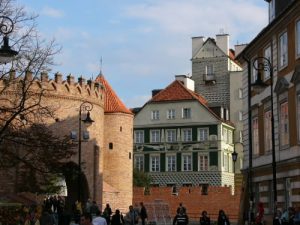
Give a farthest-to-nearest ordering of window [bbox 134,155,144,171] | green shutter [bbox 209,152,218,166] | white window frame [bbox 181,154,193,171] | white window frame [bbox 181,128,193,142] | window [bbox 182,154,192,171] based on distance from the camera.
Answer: window [bbox 134,155,144,171], white window frame [bbox 181,128,193,142], window [bbox 182,154,192,171], white window frame [bbox 181,154,193,171], green shutter [bbox 209,152,218,166]

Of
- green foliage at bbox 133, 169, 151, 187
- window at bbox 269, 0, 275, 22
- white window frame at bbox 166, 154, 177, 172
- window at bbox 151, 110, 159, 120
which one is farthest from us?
window at bbox 151, 110, 159, 120

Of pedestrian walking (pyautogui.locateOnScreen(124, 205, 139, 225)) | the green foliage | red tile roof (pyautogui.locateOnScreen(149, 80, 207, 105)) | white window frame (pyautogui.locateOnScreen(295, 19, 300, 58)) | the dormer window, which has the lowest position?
pedestrian walking (pyautogui.locateOnScreen(124, 205, 139, 225))

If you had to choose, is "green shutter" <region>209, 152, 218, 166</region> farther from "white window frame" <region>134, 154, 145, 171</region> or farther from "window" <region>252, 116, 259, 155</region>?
"window" <region>252, 116, 259, 155</region>

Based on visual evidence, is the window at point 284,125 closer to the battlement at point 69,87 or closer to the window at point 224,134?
the battlement at point 69,87

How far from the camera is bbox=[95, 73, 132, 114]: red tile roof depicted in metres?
56.2

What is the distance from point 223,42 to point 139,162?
58.1ft

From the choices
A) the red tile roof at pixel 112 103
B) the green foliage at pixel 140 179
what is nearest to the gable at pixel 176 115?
the green foliage at pixel 140 179

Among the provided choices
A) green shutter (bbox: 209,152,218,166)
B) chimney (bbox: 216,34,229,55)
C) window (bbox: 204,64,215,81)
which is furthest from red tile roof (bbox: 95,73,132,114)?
chimney (bbox: 216,34,229,55)

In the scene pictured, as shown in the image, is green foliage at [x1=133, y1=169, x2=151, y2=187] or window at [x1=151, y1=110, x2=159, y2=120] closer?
green foliage at [x1=133, y1=169, x2=151, y2=187]

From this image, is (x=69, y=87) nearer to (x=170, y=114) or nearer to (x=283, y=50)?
(x=283, y=50)

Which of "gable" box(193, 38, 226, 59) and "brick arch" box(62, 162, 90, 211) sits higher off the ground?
"gable" box(193, 38, 226, 59)

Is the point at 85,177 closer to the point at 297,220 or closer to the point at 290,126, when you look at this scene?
the point at 290,126

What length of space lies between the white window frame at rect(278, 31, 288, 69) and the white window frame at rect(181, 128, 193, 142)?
44610mm

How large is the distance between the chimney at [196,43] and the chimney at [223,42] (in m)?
1.95
